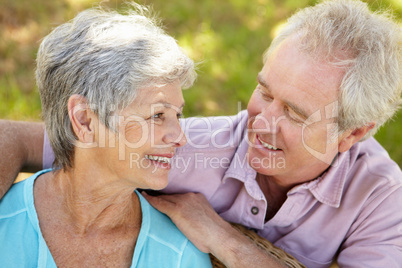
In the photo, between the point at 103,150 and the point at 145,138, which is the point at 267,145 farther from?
the point at 103,150

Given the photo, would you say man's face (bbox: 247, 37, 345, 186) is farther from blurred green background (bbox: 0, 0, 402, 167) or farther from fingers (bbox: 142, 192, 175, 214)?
blurred green background (bbox: 0, 0, 402, 167)

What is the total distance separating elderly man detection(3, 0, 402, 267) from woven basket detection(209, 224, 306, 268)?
11 centimetres

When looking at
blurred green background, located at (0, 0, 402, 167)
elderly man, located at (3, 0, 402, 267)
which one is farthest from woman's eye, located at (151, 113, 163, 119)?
blurred green background, located at (0, 0, 402, 167)

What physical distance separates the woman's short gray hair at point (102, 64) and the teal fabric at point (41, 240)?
361 millimetres

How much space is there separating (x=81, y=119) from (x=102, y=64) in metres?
0.30

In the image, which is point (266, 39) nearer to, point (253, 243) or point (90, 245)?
point (253, 243)

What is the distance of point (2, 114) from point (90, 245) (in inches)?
80.2

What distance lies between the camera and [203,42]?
4738mm

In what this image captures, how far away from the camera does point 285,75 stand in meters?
2.45

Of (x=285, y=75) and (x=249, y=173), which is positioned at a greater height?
(x=285, y=75)

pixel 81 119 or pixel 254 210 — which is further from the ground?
pixel 81 119

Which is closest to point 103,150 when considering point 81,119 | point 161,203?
point 81,119

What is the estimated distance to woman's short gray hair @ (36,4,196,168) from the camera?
6.71ft

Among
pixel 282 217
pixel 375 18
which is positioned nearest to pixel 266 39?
pixel 375 18
